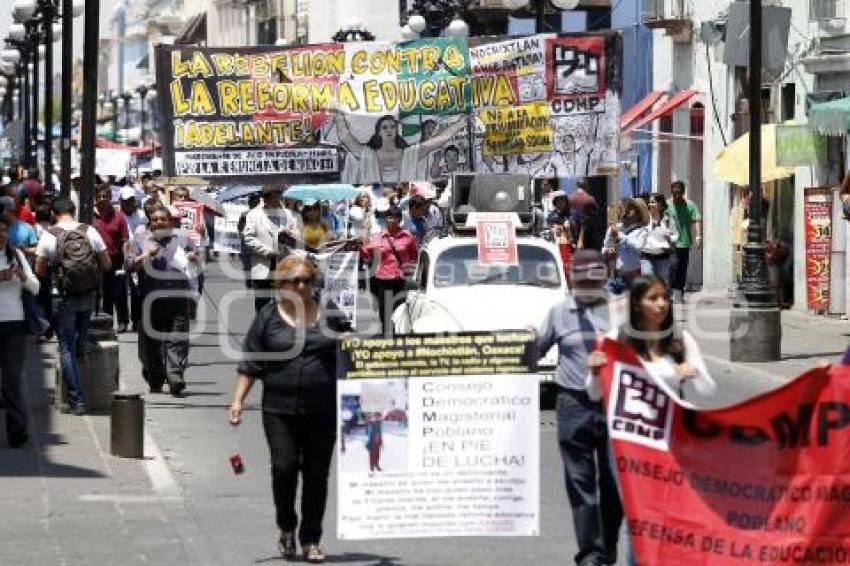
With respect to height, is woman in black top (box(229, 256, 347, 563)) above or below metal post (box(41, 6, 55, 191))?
below

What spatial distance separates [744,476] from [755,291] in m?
14.8

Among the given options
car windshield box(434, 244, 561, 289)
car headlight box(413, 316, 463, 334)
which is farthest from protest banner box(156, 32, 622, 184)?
car headlight box(413, 316, 463, 334)

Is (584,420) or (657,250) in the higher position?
(584,420)

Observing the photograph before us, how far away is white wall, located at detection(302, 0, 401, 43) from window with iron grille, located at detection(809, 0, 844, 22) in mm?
53851

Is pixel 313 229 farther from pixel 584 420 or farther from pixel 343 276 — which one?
pixel 584 420

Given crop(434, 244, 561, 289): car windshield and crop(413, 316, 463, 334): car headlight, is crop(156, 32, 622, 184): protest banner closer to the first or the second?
crop(434, 244, 561, 289): car windshield

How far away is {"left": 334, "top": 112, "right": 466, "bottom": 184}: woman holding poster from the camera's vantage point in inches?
1022

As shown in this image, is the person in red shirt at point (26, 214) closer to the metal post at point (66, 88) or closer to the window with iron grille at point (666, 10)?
the metal post at point (66, 88)

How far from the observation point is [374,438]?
1210 centimetres

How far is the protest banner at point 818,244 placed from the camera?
3153 centimetres

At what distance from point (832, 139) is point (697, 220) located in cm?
279

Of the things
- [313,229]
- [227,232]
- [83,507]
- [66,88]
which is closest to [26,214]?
[313,229]

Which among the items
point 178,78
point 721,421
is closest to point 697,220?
point 178,78

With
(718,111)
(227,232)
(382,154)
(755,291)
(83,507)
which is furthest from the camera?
(227,232)
